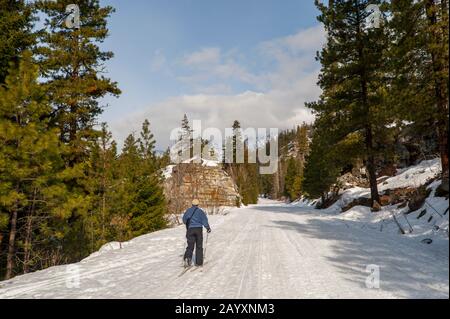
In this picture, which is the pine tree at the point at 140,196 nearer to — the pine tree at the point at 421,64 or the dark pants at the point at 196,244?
the dark pants at the point at 196,244

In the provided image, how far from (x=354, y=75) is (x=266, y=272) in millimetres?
16423

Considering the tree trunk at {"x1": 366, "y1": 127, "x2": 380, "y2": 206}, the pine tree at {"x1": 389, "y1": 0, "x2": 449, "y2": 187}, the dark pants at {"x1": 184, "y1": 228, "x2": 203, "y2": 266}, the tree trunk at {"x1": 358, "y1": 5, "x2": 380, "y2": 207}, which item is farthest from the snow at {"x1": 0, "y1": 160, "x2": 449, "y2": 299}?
the tree trunk at {"x1": 358, "y1": 5, "x2": 380, "y2": 207}

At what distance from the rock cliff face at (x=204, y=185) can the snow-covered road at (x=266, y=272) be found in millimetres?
29555

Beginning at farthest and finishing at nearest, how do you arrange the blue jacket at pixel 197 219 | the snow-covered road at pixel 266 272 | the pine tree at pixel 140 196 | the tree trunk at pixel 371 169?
the pine tree at pixel 140 196
the tree trunk at pixel 371 169
the blue jacket at pixel 197 219
the snow-covered road at pixel 266 272

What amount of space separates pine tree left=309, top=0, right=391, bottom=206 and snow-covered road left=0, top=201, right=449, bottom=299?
880cm

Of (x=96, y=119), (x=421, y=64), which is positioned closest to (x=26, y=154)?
(x=96, y=119)

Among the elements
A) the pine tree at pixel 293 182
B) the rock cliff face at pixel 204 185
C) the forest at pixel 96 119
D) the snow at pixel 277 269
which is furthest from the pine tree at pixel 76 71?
the pine tree at pixel 293 182

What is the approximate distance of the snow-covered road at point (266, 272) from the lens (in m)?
6.43

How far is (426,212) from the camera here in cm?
1330

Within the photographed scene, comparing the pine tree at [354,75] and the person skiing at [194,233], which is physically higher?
the pine tree at [354,75]

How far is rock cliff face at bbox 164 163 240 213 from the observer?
43656mm
